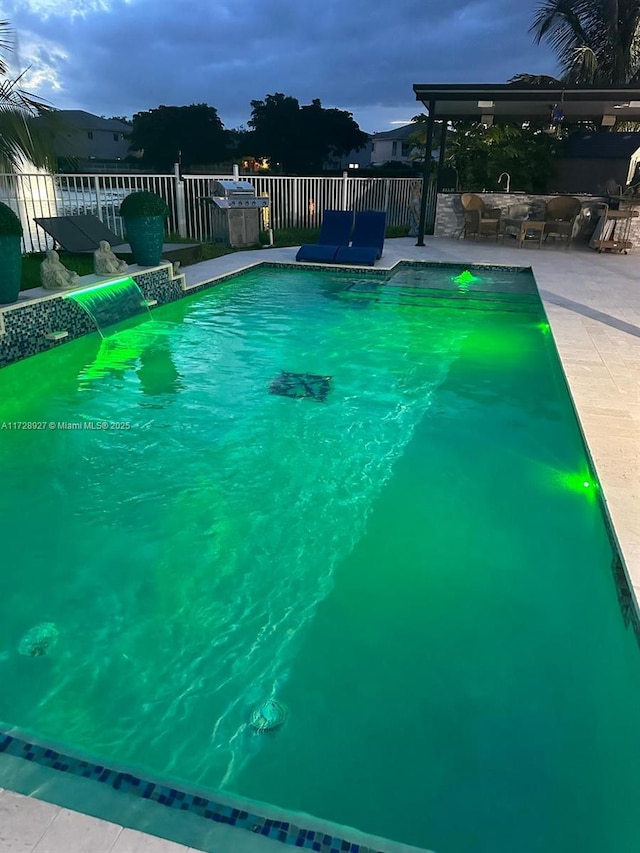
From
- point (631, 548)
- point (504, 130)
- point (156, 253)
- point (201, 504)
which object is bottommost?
point (201, 504)

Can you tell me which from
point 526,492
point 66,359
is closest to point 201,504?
point 526,492

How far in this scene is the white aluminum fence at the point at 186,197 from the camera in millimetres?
10375

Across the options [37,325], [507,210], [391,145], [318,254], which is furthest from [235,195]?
[391,145]

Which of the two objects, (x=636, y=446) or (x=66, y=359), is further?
(x=66, y=359)

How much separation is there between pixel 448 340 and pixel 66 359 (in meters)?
4.40

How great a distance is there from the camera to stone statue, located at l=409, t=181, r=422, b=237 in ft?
52.3

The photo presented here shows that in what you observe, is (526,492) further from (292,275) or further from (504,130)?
(504,130)

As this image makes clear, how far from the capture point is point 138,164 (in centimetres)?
4409

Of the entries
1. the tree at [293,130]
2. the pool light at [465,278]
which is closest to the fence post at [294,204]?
the pool light at [465,278]

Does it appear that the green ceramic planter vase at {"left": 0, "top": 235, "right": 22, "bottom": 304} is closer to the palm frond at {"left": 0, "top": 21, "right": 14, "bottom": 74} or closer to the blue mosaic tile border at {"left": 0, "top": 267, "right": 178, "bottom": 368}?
the blue mosaic tile border at {"left": 0, "top": 267, "right": 178, "bottom": 368}

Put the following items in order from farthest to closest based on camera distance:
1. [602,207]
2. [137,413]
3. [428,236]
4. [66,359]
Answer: [428,236], [602,207], [66,359], [137,413]

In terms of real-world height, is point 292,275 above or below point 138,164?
below

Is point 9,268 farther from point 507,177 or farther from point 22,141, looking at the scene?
point 507,177

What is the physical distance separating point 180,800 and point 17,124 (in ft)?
29.5
